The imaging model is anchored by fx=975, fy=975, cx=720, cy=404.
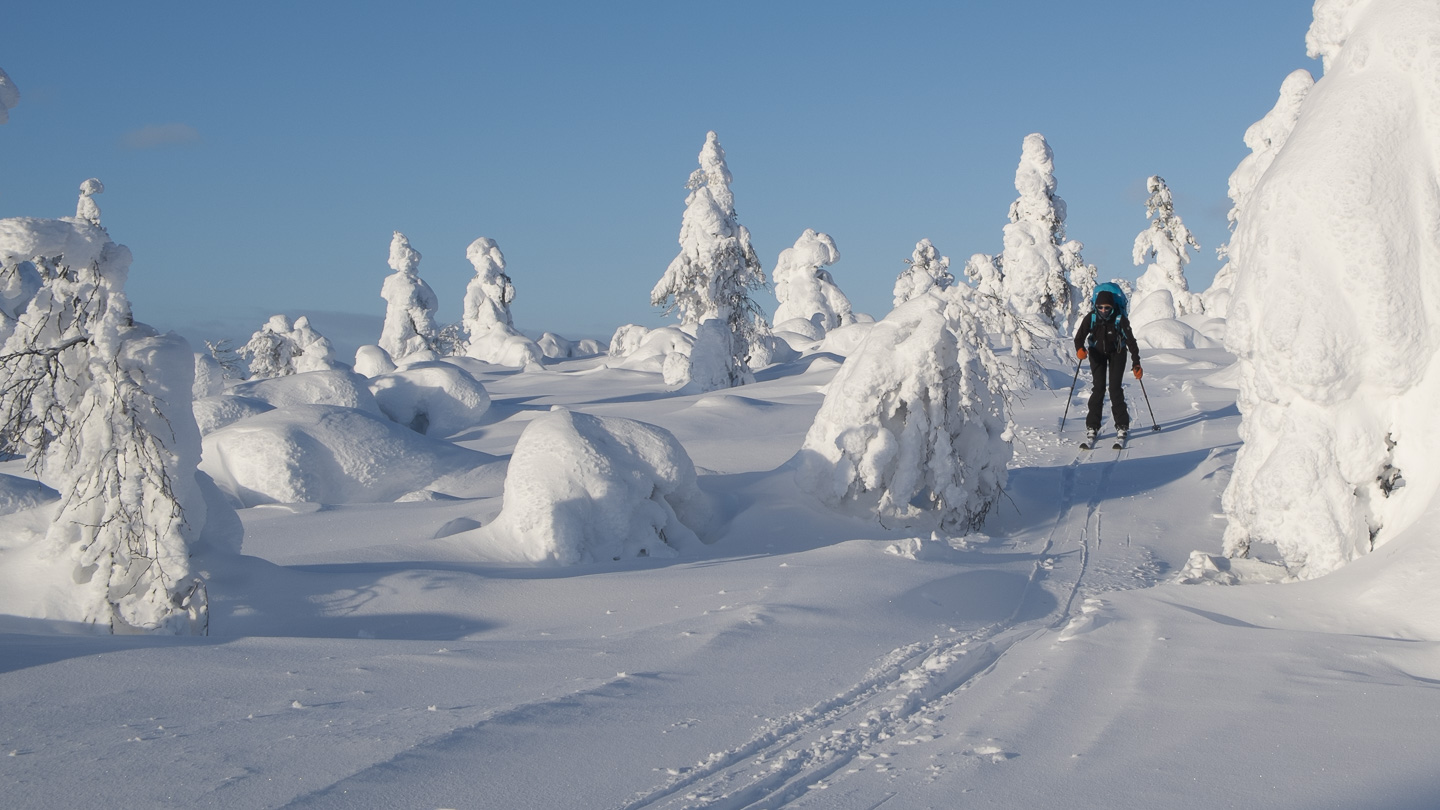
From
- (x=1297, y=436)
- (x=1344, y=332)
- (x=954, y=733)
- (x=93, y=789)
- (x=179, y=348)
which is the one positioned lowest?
(x=954, y=733)

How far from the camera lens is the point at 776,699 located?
138 inches

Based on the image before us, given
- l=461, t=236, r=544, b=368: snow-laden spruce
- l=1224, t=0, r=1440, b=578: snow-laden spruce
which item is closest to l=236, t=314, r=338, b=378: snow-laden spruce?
l=461, t=236, r=544, b=368: snow-laden spruce

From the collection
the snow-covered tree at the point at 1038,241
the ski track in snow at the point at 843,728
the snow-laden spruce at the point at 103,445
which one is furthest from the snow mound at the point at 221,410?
the snow-covered tree at the point at 1038,241

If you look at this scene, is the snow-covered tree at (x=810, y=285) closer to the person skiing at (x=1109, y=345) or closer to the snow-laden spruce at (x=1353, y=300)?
A: the person skiing at (x=1109, y=345)

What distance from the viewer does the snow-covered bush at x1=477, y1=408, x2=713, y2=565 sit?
675 cm

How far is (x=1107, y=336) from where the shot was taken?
33.2ft

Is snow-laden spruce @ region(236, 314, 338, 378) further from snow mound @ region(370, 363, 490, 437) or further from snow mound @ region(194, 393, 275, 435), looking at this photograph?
snow mound @ region(194, 393, 275, 435)

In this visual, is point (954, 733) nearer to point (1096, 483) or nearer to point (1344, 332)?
point (1344, 332)

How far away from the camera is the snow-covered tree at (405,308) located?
39469mm

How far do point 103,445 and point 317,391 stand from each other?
1321 centimetres

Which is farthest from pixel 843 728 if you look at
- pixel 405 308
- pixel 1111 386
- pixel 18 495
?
pixel 405 308

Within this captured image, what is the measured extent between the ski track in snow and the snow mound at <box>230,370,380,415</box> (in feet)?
46.6

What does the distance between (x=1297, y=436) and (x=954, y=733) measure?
3.37 m

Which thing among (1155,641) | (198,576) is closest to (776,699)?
(1155,641)
